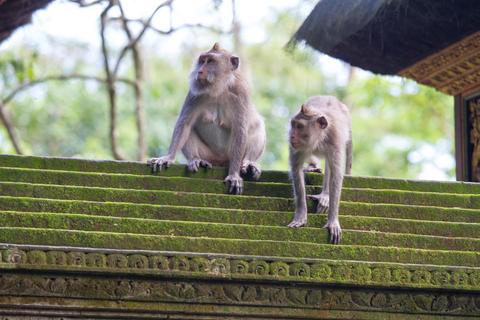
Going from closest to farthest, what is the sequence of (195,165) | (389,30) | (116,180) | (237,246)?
(237,246) → (116,180) → (195,165) → (389,30)

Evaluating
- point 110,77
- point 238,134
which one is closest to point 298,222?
point 238,134

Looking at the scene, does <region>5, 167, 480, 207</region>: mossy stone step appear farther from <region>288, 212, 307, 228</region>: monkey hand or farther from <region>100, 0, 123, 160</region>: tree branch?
<region>100, 0, 123, 160</region>: tree branch

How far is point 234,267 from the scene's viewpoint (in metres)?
6.57

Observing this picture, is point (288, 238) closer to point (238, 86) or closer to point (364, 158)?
point (238, 86)

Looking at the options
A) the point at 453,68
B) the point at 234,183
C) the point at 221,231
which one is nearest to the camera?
the point at 221,231

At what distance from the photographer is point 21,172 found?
749 cm

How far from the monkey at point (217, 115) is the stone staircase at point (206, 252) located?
125cm

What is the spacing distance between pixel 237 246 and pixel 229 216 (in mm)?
426

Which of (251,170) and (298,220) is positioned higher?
(251,170)

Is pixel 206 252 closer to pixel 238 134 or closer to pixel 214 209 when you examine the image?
pixel 214 209

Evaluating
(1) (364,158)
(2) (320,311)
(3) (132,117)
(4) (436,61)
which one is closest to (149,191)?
(2) (320,311)

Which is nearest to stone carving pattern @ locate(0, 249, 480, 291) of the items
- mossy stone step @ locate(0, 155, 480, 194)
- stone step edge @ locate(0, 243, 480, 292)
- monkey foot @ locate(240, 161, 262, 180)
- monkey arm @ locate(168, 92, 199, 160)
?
stone step edge @ locate(0, 243, 480, 292)

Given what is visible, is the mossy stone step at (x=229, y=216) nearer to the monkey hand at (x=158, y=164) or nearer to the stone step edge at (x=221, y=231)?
the stone step edge at (x=221, y=231)

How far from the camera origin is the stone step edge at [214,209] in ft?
23.2
